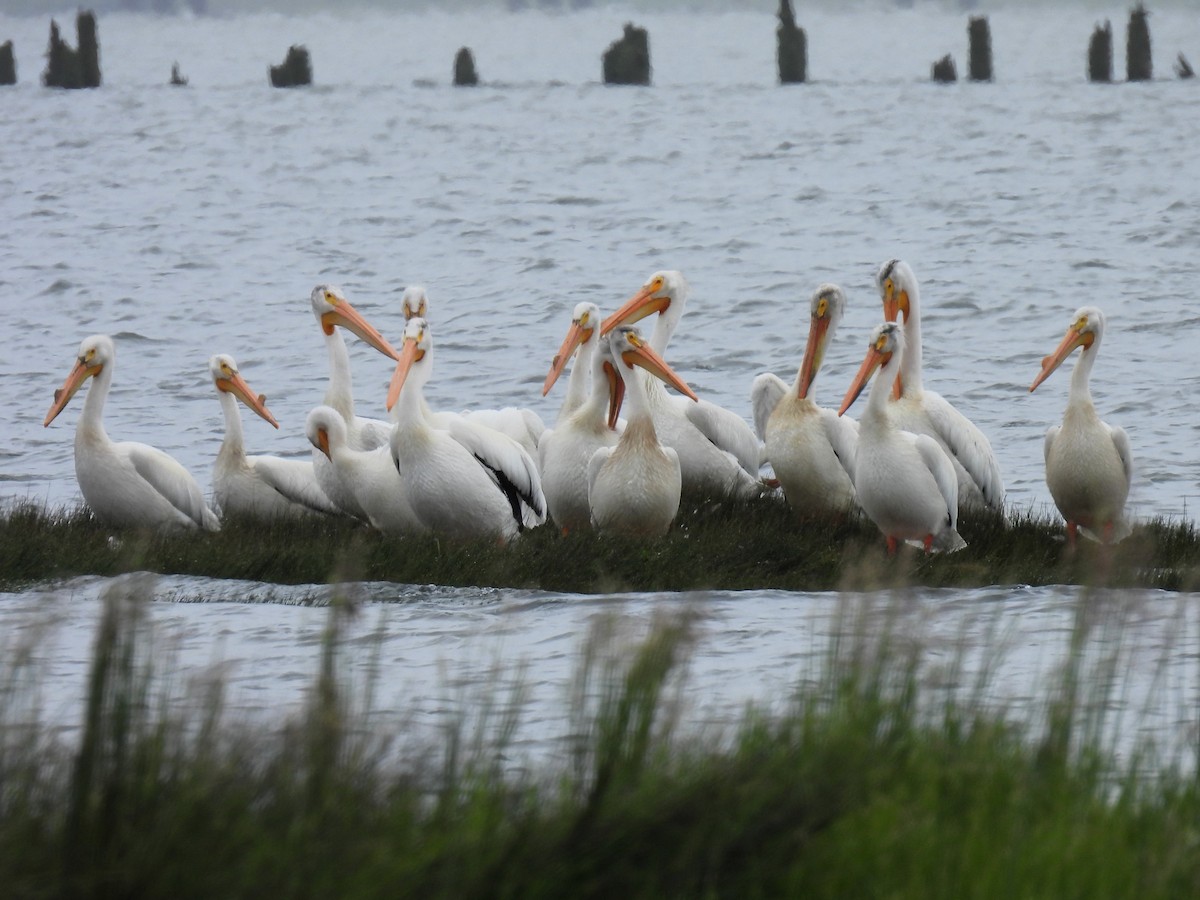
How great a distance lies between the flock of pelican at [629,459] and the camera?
8.91 metres

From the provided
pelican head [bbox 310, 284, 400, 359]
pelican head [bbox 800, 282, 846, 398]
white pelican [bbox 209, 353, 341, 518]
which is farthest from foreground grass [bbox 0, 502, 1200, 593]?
pelican head [bbox 310, 284, 400, 359]

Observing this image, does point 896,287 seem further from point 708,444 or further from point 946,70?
point 946,70

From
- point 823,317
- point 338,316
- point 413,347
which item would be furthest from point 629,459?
point 338,316

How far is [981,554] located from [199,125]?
4918 centimetres

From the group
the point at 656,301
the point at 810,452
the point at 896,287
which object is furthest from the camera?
the point at 656,301

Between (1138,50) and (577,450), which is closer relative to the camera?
(577,450)

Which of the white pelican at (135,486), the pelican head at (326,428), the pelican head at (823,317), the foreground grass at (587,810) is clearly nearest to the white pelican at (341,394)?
the pelican head at (326,428)

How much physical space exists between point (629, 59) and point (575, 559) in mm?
61274

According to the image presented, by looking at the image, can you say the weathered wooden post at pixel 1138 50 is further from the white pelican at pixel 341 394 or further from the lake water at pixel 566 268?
the white pelican at pixel 341 394

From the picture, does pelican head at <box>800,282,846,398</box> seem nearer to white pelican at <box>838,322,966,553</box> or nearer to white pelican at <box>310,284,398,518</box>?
white pelican at <box>838,322,966,553</box>

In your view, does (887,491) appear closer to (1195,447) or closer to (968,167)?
(1195,447)

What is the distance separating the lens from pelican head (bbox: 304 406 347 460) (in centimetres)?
922

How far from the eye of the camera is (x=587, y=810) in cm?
351

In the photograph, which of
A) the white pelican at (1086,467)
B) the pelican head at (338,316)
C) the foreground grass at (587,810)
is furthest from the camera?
the pelican head at (338,316)
